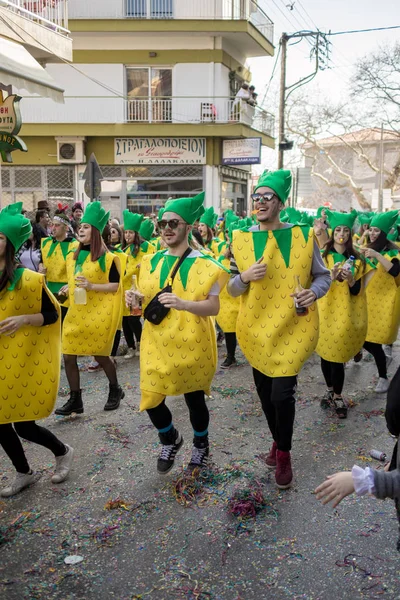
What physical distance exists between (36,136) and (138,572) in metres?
22.0

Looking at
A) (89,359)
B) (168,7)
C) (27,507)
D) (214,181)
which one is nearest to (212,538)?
(27,507)

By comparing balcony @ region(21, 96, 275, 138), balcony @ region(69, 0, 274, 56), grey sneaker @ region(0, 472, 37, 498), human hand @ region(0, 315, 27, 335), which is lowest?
grey sneaker @ region(0, 472, 37, 498)

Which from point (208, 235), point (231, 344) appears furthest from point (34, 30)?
point (231, 344)

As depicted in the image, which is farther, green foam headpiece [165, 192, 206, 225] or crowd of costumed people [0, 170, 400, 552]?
green foam headpiece [165, 192, 206, 225]

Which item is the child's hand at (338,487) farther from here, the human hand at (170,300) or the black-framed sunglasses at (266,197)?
the black-framed sunglasses at (266,197)

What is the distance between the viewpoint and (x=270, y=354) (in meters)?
4.19

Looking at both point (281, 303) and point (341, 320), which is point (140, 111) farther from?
point (281, 303)

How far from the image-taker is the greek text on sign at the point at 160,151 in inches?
904

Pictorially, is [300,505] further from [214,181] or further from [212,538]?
[214,181]

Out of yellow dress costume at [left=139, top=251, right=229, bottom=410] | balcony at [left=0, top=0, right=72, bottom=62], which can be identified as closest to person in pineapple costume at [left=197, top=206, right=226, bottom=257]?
yellow dress costume at [left=139, top=251, right=229, bottom=410]

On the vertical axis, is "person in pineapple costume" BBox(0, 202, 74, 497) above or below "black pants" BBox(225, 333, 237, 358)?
above

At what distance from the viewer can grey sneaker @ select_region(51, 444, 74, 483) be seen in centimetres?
428

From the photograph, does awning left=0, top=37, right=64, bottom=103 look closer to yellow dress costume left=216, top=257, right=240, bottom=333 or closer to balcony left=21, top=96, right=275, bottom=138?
yellow dress costume left=216, top=257, right=240, bottom=333

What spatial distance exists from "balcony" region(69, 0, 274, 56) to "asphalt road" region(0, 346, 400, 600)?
65.4 feet
